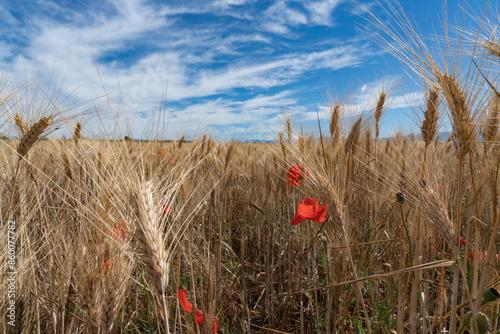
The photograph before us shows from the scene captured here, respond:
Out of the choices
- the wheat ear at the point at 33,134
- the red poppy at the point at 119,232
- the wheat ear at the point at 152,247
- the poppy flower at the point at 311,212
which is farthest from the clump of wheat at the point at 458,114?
the wheat ear at the point at 33,134

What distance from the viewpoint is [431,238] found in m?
1.22

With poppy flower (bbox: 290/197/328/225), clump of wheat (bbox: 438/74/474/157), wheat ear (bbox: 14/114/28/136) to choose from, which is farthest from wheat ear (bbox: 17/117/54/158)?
clump of wheat (bbox: 438/74/474/157)

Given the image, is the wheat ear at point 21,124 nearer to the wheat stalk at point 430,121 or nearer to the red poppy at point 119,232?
the red poppy at point 119,232

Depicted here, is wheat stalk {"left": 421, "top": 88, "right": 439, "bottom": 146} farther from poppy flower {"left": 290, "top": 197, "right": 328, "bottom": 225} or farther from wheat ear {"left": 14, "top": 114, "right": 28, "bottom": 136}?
wheat ear {"left": 14, "top": 114, "right": 28, "bottom": 136}

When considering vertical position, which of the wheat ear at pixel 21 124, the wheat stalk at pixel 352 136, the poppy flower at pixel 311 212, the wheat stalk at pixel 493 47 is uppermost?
the wheat stalk at pixel 493 47

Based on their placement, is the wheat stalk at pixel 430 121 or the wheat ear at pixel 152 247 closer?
the wheat ear at pixel 152 247

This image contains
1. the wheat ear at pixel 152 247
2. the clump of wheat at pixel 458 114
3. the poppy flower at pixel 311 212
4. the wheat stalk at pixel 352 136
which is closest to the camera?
the wheat ear at pixel 152 247

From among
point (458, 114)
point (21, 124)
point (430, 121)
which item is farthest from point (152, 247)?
point (21, 124)

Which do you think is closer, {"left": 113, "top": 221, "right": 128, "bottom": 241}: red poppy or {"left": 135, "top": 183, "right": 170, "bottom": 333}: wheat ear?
{"left": 135, "top": 183, "right": 170, "bottom": 333}: wheat ear

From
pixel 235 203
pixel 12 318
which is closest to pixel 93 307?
pixel 12 318

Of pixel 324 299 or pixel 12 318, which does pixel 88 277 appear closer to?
pixel 12 318

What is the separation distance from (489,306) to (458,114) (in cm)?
68

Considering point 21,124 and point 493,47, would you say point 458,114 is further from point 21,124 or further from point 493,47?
point 21,124

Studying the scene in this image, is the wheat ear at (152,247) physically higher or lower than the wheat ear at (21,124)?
lower
